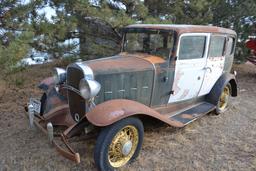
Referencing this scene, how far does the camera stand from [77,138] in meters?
3.19

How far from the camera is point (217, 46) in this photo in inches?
178

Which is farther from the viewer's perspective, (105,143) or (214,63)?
(214,63)

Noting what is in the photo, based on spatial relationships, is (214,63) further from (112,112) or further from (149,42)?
(112,112)

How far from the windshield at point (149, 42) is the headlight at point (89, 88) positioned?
1.29m

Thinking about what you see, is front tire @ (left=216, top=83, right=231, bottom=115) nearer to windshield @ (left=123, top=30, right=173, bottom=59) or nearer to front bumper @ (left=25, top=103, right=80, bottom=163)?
windshield @ (left=123, top=30, right=173, bottom=59)

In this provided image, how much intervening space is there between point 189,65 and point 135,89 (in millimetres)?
1034

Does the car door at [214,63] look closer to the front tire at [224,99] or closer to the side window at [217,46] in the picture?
the side window at [217,46]

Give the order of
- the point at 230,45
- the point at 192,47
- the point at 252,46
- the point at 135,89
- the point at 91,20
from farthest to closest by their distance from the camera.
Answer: the point at 252,46, the point at 91,20, the point at 230,45, the point at 192,47, the point at 135,89

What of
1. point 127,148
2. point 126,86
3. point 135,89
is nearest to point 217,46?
point 135,89

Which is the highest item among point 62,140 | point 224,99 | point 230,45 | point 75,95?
point 230,45

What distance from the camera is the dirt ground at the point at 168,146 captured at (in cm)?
319

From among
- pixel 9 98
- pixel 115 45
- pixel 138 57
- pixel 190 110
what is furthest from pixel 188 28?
pixel 9 98

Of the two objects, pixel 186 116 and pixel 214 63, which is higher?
pixel 214 63

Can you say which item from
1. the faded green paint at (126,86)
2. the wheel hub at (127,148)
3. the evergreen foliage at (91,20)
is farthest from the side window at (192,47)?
the evergreen foliage at (91,20)
